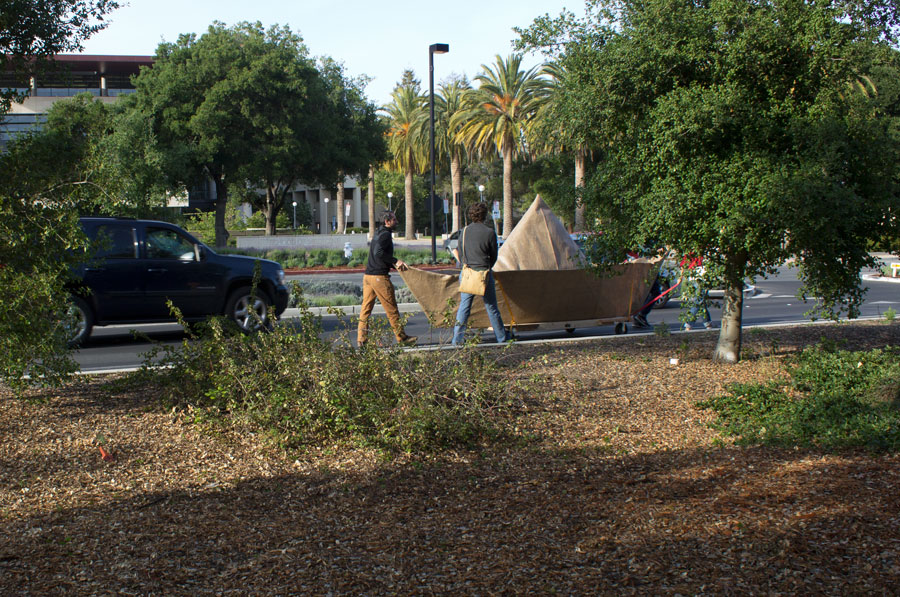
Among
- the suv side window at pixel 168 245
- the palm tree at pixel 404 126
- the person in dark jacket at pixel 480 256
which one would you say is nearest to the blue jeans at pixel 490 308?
the person in dark jacket at pixel 480 256

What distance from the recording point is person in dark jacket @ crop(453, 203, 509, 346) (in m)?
9.27

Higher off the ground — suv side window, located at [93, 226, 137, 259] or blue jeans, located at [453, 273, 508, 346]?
suv side window, located at [93, 226, 137, 259]

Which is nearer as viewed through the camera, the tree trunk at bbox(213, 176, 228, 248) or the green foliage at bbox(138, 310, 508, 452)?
the green foliage at bbox(138, 310, 508, 452)

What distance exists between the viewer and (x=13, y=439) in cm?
531

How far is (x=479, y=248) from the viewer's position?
364 inches

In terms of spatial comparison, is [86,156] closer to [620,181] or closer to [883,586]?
[620,181]

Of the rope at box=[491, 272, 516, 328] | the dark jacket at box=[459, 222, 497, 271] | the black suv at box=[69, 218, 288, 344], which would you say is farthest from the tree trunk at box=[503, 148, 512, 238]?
the dark jacket at box=[459, 222, 497, 271]

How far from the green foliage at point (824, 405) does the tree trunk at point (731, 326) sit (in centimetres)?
85

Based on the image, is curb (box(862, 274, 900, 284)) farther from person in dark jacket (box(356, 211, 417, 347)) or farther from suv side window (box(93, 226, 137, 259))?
suv side window (box(93, 226, 137, 259))

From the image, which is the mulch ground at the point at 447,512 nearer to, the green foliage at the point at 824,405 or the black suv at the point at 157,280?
the green foliage at the point at 824,405

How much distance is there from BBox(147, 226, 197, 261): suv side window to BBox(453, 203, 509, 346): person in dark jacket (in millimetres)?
4414

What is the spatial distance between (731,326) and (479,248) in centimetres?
291

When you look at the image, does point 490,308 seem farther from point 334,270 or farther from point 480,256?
point 334,270

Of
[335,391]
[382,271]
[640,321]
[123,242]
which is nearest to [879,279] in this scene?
[640,321]
